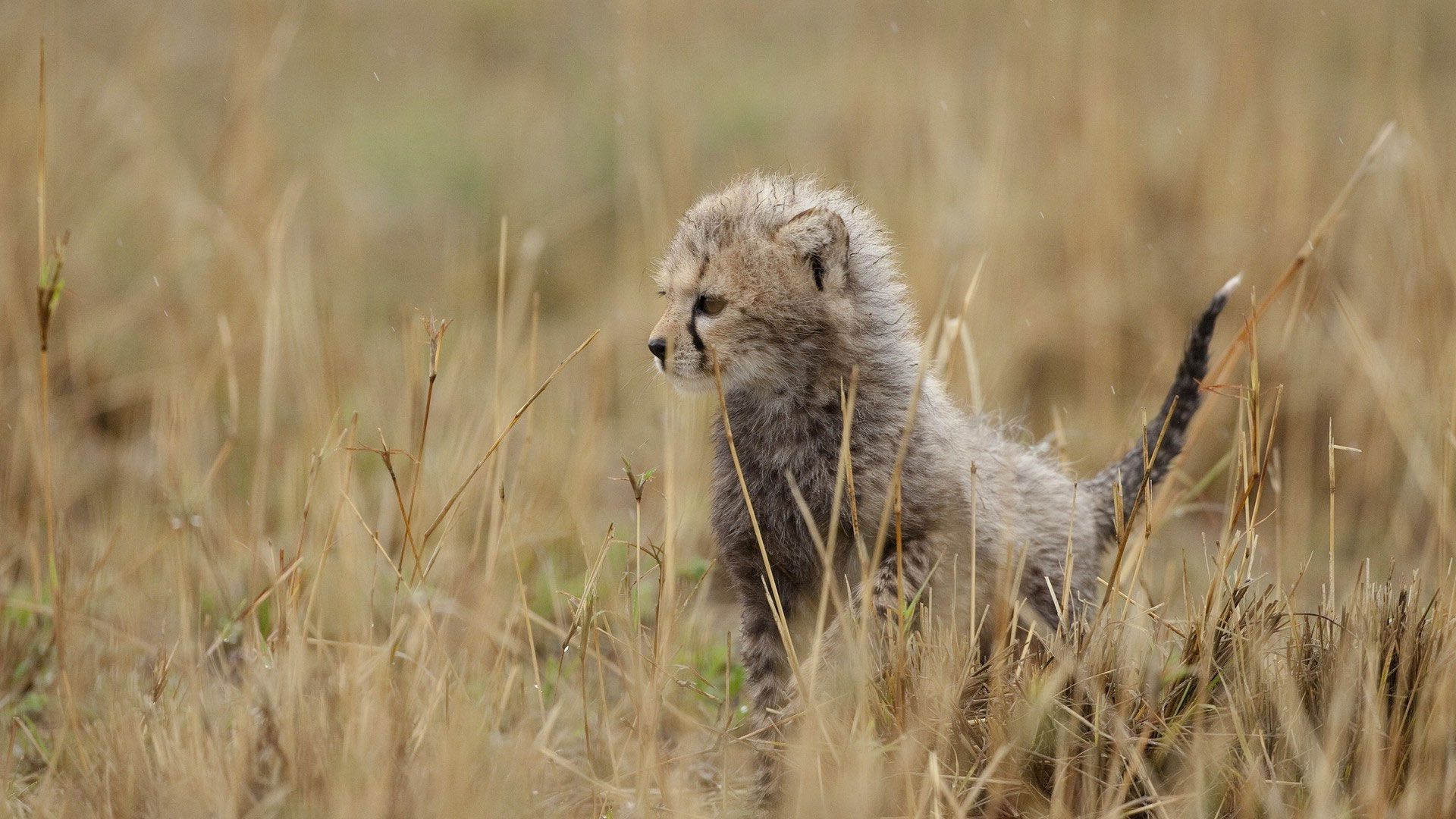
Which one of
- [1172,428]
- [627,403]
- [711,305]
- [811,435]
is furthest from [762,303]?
[627,403]

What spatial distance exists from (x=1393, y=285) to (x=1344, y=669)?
3.12 m

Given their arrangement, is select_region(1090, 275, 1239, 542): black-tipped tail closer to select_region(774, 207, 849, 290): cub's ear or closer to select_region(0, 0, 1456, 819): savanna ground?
select_region(0, 0, 1456, 819): savanna ground

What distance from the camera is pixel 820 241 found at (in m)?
2.63

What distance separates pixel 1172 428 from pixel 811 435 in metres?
0.97

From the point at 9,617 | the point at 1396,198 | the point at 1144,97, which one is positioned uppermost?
the point at 1144,97

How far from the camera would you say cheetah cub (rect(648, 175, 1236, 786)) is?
8.55ft

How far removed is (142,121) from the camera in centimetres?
518

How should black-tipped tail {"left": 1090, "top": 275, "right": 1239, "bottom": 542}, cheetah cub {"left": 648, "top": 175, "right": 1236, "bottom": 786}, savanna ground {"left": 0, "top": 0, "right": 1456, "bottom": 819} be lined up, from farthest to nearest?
1. black-tipped tail {"left": 1090, "top": 275, "right": 1239, "bottom": 542}
2. cheetah cub {"left": 648, "top": 175, "right": 1236, "bottom": 786}
3. savanna ground {"left": 0, "top": 0, "right": 1456, "bottom": 819}

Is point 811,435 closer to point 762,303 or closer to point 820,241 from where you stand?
point 762,303

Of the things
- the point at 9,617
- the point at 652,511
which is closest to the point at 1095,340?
the point at 652,511

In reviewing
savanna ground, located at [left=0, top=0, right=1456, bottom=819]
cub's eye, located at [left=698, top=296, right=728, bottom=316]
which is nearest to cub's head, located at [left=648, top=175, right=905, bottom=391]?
cub's eye, located at [left=698, top=296, right=728, bottom=316]

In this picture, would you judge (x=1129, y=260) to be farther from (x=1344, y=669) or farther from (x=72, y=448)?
(x=72, y=448)

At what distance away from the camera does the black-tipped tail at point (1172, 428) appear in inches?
116

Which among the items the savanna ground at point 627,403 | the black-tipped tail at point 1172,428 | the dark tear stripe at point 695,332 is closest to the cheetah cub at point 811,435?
the dark tear stripe at point 695,332
